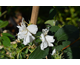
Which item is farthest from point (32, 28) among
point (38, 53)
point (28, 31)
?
point (38, 53)

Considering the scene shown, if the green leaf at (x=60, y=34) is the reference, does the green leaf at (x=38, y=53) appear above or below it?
below

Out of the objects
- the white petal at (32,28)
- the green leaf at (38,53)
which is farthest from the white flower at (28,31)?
the green leaf at (38,53)

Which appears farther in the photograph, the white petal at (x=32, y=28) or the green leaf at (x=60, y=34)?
the green leaf at (x=60, y=34)

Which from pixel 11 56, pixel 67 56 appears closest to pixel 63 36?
pixel 67 56

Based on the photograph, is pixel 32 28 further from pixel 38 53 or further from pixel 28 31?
pixel 38 53

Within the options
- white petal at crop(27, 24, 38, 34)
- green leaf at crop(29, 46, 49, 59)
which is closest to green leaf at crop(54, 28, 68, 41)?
green leaf at crop(29, 46, 49, 59)

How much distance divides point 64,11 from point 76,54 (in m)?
1.35

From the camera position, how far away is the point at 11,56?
799 mm

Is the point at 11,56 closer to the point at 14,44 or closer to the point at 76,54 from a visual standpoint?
the point at 14,44

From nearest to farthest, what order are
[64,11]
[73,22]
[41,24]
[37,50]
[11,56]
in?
1. [37,50]
2. [11,56]
3. [73,22]
4. [41,24]
5. [64,11]

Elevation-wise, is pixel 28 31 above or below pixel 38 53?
above

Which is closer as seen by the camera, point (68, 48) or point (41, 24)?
point (68, 48)

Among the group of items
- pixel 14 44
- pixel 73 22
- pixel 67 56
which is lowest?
pixel 67 56

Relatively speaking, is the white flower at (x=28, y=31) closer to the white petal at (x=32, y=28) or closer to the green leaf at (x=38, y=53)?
the white petal at (x=32, y=28)
